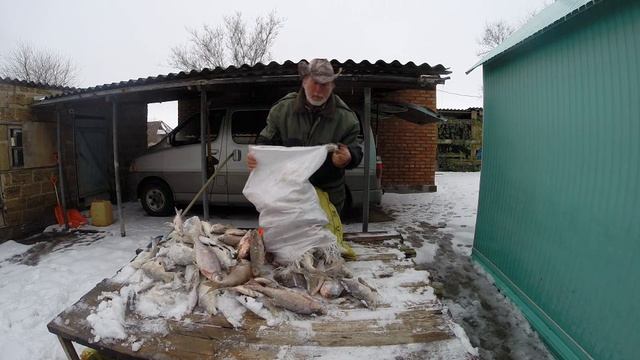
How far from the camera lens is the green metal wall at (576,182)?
218cm

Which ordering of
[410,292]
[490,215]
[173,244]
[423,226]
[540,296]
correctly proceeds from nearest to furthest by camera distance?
[410,292] → [173,244] → [540,296] → [490,215] → [423,226]

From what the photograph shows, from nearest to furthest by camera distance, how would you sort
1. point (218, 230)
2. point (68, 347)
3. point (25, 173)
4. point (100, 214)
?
point (68, 347)
point (218, 230)
point (25, 173)
point (100, 214)

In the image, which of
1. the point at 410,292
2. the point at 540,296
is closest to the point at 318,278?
the point at 410,292

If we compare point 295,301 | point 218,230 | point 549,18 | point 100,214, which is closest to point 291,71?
point 218,230

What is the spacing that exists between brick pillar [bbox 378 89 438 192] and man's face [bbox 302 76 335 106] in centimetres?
591

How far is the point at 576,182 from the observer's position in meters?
2.67

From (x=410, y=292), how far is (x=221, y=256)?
1.22 meters

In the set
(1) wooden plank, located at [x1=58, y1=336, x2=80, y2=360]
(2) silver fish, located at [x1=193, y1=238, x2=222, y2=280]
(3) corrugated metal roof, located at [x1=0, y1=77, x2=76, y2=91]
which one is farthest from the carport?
(1) wooden plank, located at [x1=58, y1=336, x2=80, y2=360]

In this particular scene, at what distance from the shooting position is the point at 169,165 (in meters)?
6.48

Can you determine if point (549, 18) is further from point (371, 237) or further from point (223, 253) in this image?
point (223, 253)

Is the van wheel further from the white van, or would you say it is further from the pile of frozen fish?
the pile of frozen fish

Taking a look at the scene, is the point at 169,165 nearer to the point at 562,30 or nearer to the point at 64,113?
the point at 64,113

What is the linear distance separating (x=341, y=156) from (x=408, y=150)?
6.23 meters

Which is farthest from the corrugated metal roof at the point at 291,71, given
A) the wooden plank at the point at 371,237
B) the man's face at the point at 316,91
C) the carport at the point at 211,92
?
the man's face at the point at 316,91
